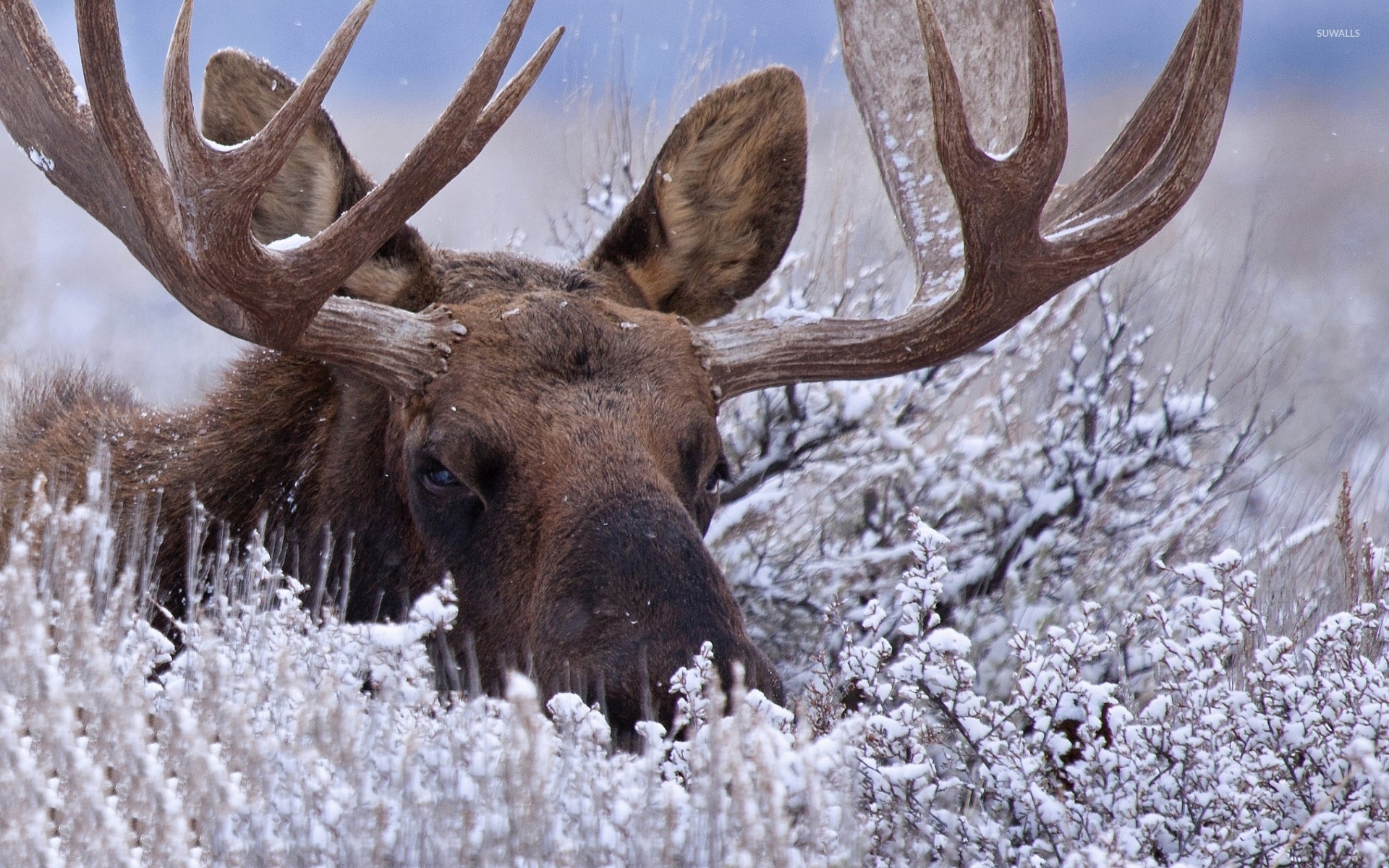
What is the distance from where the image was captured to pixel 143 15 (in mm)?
18688

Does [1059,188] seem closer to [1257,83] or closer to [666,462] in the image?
[666,462]

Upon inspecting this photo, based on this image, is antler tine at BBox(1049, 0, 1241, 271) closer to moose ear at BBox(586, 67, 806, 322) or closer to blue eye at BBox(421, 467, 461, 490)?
moose ear at BBox(586, 67, 806, 322)

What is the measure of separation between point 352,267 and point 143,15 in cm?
1718

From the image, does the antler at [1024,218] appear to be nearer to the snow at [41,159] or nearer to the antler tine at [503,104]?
the antler tine at [503,104]

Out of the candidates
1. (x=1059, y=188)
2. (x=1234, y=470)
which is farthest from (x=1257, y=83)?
(x=1059, y=188)

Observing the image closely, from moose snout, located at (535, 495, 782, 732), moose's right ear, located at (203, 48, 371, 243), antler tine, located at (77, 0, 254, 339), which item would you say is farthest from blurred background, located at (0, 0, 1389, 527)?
moose snout, located at (535, 495, 782, 732)

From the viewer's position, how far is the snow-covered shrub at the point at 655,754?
2150mm

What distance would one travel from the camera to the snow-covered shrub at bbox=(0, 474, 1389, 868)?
84.7 inches

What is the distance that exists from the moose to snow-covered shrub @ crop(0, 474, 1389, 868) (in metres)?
0.35

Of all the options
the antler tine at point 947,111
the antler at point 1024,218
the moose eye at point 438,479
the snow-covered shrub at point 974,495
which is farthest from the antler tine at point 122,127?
the snow-covered shrub at point 974,495

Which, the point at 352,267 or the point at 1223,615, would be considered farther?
the point at 352,267

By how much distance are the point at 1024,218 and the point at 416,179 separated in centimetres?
155

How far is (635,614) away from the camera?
315 centimetres

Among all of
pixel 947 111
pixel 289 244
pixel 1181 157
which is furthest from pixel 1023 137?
pixel 289 244
